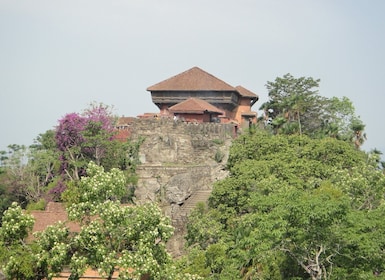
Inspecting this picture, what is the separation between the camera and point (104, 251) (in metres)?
17.7

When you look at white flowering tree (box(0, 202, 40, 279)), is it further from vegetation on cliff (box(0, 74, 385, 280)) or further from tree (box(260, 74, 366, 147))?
tree (box(260, 74, 366, 147))

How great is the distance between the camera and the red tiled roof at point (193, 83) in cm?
4625

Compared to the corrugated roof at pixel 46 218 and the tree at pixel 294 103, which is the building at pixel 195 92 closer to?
the tree at pixel 294 103

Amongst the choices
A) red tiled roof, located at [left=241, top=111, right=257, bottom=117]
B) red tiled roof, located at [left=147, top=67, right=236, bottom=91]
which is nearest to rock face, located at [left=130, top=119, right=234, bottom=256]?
red tiled roof, located at [left=147, top=67, right=236, bottom=91]

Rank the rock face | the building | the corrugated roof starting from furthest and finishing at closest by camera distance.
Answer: the building < the rock face < the corrugated roof

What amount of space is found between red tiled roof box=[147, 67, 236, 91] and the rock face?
599 centimetres

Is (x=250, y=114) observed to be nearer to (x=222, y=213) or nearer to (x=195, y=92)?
(x=195, y=92)

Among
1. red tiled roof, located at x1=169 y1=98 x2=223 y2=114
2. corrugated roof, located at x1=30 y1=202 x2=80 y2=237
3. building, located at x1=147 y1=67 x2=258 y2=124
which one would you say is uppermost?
building, located at x1=147 y1=67 x2=258 y2=124

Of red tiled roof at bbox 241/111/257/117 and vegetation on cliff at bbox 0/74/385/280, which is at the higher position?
red tiled roof at bbox 241/111/257/117

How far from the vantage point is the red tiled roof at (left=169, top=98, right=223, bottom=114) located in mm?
42156

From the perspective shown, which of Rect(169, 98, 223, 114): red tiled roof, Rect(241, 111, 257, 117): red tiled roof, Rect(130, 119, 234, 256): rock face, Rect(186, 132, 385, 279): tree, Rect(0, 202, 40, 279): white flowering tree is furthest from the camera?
Rect(241, 111, 257, 117): red tiled roof

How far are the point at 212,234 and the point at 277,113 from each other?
21.4m

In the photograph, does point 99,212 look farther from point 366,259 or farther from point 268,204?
point 366,259

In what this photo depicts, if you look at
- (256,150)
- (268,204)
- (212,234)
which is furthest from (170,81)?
(268,204)
